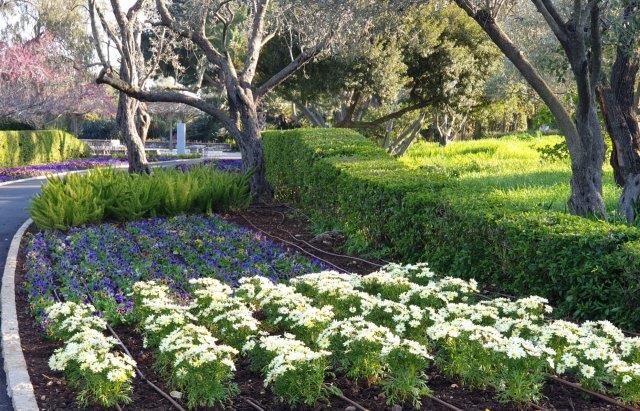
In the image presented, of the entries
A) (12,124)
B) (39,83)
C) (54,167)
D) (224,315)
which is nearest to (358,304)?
(224,315)

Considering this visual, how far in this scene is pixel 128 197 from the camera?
39.5ft

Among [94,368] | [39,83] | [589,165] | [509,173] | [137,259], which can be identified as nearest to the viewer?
[94,368]

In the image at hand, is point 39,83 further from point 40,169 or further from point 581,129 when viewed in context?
point 581,129

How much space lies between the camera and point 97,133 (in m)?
53.1

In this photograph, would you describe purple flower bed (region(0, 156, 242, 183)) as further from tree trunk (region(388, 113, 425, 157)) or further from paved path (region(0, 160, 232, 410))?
tree trunk (region(388, 113, 425, 157))

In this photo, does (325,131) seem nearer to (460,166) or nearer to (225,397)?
(460,166)

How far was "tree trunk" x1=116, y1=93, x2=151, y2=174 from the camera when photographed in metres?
17.2

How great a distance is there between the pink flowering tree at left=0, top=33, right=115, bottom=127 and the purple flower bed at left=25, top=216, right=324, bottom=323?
19.7 meters

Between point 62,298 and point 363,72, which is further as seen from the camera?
point 363,72

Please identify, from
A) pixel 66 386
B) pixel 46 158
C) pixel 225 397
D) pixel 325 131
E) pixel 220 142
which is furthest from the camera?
pixel 220 142

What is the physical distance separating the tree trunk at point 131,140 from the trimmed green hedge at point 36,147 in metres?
11.9

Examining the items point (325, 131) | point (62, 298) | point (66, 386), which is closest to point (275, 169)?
point (325, 131)

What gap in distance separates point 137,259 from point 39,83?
25106 mm

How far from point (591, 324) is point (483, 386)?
3.34 feet
